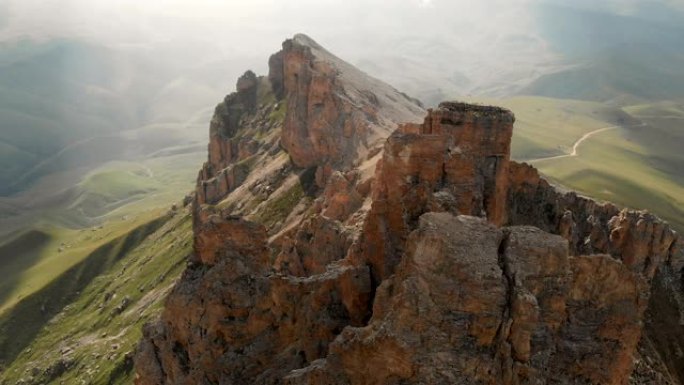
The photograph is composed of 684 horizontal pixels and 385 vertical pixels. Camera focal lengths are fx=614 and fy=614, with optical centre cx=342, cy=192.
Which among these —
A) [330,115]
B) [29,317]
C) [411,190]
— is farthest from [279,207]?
[29,317]

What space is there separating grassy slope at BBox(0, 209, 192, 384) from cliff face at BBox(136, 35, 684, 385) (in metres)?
81.7

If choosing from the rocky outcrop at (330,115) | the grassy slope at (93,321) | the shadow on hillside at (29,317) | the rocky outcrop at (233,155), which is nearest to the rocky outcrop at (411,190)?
the rocky outcrop at (330,115)

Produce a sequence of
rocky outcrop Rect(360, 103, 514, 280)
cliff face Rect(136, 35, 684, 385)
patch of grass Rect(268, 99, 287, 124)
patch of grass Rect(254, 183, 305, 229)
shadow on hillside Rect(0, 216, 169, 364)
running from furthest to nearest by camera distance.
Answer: patch of grass Rect(268, 99, 287, 124), shadow on hillside Rect(0, 216, 169, 364), patch of grass Rect(254, 183, 305, 229), rocky outcrop Rect(360, 103, 514, 280), cliff face Rect(136, 35, 684, 385)

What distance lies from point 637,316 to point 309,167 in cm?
10783

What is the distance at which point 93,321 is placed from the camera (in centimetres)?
16925

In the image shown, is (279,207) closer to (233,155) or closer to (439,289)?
(233,155)

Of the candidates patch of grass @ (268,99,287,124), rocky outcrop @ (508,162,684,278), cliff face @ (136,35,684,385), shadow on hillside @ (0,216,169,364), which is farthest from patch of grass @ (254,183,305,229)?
shadow on hillside @ (0,216,169,364)

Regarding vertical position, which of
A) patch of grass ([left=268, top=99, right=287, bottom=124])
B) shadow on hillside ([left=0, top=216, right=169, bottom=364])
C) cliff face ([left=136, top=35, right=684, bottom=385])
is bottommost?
shadow on hillside ([left=0, top=216, right=169, bottom=364])

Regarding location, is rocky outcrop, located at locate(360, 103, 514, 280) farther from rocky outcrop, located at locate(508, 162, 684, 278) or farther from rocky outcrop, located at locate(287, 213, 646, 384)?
rocky outcrop, located at locate(508, 162, 684, 278)

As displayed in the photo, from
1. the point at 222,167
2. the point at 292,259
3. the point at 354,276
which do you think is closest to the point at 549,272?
the point at 354,276

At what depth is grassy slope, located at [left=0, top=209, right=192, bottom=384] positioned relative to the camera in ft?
467

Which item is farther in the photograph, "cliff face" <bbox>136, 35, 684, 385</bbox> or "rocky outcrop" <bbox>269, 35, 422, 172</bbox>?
"rocky outcrop" <bbox>269, 35, 422, 172</bbox>

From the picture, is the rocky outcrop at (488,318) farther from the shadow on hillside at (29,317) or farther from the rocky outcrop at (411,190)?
the shadow on hillside at (29,317)

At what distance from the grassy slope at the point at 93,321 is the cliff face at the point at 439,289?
81.7 meters
